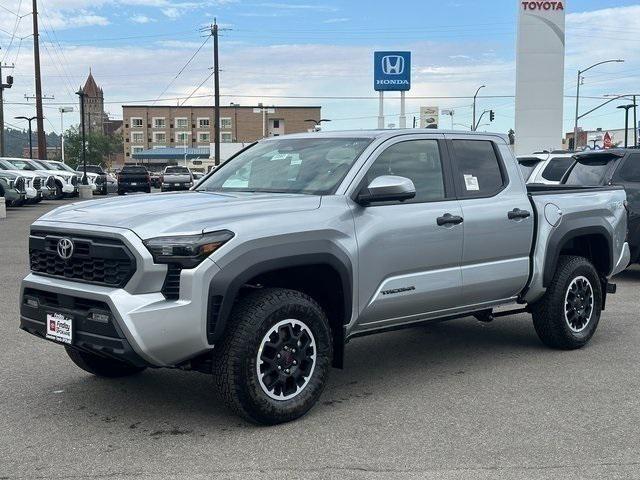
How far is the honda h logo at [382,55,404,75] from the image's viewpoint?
24906 millimetres

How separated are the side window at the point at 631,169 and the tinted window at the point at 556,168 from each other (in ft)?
6.43

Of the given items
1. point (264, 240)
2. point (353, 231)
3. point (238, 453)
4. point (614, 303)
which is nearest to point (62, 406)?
point (238, 453)

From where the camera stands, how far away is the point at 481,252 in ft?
19.1

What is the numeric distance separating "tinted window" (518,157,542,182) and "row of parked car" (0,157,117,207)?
17176 millimetres

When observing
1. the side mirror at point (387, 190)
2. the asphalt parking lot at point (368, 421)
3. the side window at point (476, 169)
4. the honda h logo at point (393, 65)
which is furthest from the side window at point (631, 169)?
the honda h logo at point (393, 65)

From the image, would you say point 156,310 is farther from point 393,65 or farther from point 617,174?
point 393,65

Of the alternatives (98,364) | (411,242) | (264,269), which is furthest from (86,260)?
(411,242)

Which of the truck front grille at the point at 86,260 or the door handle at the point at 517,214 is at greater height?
the door handle at the point at 517,214

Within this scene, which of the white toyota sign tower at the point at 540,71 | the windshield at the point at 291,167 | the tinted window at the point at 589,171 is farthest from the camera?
the white toyota sign tower at the point at 540,71

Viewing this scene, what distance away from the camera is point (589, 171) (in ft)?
35.7

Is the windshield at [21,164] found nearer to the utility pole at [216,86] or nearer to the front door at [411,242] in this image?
the utility pole at [216,86]

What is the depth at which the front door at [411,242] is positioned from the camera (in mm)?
A: 5105

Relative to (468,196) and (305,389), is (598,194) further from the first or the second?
(305,389)

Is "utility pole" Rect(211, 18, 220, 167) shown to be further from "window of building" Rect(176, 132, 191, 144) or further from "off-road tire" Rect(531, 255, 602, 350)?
"window of building" Rect(176, 132, 191, 144)
